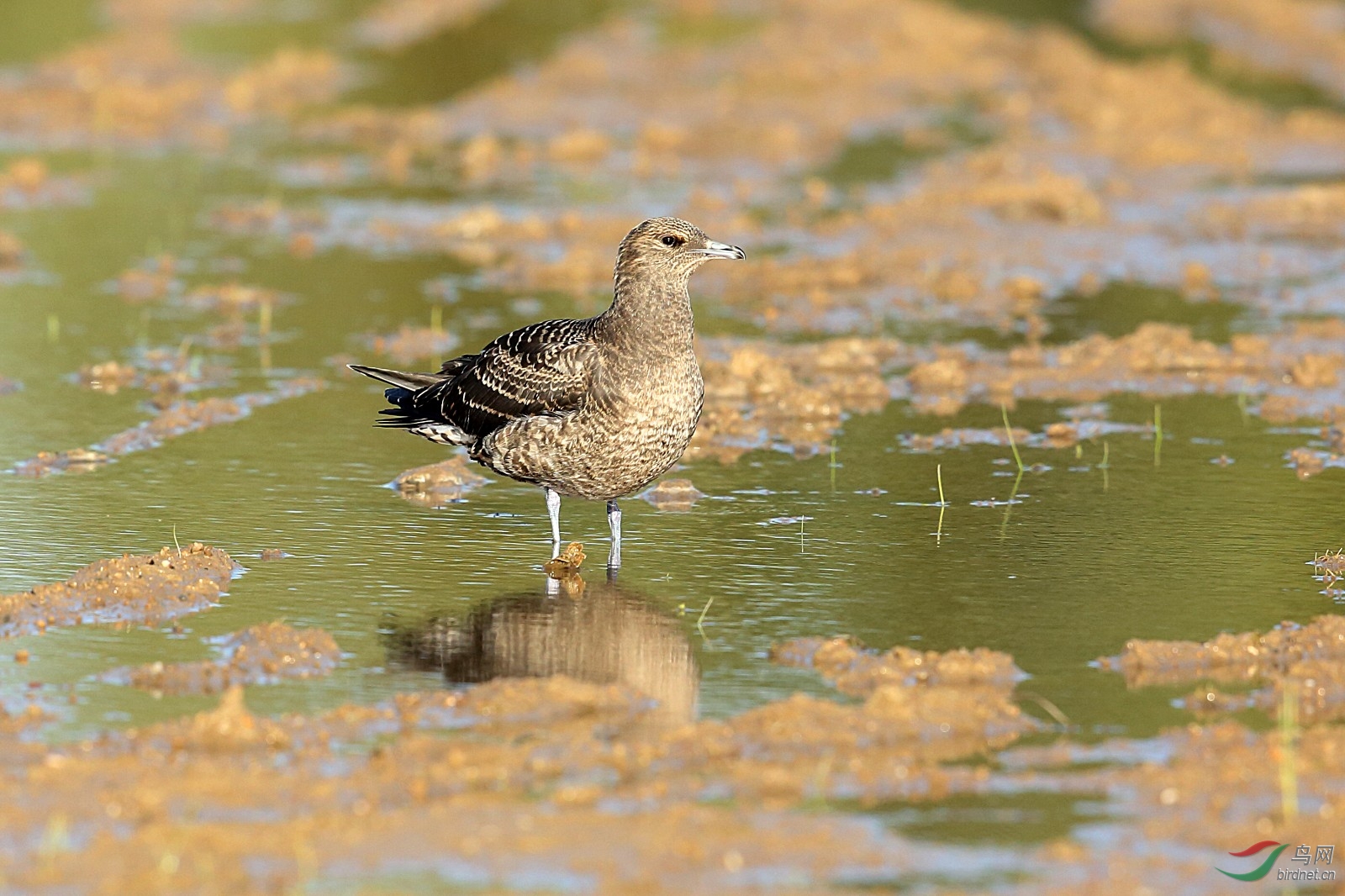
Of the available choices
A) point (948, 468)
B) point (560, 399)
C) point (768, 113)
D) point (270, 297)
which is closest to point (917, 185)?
point (768, 113)

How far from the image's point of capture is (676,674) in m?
8.27

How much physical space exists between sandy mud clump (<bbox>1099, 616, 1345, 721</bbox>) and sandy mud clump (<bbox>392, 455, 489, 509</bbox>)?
4.41 metres

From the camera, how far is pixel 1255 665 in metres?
8.23

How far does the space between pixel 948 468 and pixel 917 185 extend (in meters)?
10.1

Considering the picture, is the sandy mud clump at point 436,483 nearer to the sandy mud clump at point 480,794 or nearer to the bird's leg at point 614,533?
the bird's leg at point 614,533

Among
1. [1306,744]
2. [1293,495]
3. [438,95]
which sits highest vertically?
[438,95]

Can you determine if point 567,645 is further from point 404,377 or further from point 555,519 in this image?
point 404,377

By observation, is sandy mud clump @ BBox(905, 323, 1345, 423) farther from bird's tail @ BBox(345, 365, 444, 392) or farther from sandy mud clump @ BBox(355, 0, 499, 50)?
sandy mud clump @ BBox(355, 0, 499, 50)

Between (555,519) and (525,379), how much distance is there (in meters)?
0.75

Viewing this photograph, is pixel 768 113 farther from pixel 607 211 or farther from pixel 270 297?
pixel 270 297

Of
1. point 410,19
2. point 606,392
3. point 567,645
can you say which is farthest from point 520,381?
point 410,19

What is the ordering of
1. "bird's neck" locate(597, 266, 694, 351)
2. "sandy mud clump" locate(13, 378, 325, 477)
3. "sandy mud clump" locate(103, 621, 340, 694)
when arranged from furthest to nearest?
1. "sandy mud clump" locate(13, 378, 325, 477)
2. "bird's neck" locate(597, 266, 694, 351)
3. "sandy mud clump" locate(103, 621, 340, 694)

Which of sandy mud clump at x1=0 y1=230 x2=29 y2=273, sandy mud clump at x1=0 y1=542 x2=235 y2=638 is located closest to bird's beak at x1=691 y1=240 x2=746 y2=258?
sandy mud clump at x1=0 y1=542 x2=235 y2=638

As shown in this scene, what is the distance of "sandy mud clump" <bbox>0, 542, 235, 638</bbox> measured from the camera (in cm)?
879
